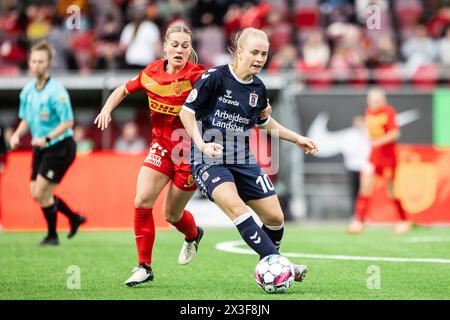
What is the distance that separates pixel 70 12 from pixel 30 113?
8.17m

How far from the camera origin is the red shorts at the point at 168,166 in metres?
8.15

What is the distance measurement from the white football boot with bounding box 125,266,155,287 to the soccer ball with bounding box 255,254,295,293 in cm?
116

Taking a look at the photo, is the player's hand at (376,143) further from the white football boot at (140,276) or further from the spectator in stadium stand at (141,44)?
the white football boot at (140,276)

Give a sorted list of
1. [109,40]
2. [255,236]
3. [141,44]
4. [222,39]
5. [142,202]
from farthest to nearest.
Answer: [222,39], [109,40], [141,44], [142,202], [255,236]

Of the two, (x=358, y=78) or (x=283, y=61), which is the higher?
(x=283, y=61)

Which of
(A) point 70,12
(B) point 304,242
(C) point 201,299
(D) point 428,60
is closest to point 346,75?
(D) point 428,60

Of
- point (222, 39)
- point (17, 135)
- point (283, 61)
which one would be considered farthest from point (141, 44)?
point (17, 135)

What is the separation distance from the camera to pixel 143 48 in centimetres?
1844

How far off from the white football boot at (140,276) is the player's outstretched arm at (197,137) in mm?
1291

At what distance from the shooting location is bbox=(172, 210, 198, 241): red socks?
8.80m

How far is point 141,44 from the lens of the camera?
18438 millimetres

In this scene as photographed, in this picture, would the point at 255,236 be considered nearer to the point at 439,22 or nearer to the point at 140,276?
the point at 140,276

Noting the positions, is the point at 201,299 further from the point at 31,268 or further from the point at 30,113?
the point at 30,113

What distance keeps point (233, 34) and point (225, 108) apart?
1081cm
